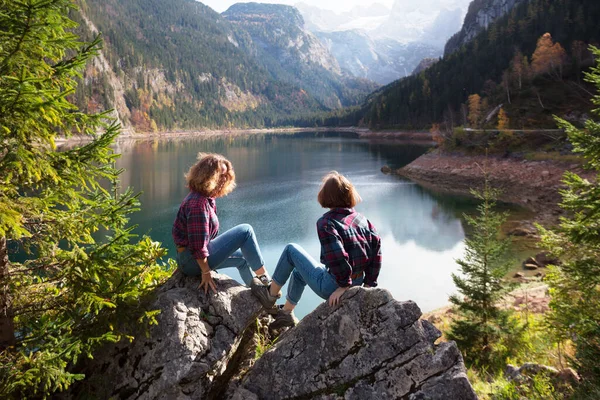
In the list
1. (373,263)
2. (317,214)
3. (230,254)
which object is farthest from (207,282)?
(317,214)

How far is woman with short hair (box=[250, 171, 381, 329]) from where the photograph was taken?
4.02 meters

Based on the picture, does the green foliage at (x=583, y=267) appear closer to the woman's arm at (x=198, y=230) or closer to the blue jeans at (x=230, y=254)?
the blue jeans at (x=230, y=254)

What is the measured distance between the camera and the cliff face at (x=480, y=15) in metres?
124

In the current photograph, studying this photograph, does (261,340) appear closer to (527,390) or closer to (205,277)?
(205,277)

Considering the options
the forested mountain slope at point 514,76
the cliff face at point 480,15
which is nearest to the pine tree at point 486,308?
the forested mountain slope at point 514,76

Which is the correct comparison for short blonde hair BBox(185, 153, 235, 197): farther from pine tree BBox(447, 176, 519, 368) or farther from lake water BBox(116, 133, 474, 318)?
lake water BBox(116, 133, 474, 318)

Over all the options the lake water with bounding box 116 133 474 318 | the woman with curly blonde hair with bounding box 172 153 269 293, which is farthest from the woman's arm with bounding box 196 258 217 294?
the lake water with bounding box 116 133 474 318

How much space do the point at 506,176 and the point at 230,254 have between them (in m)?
39.2

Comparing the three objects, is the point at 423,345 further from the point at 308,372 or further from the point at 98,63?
the point at 98,63

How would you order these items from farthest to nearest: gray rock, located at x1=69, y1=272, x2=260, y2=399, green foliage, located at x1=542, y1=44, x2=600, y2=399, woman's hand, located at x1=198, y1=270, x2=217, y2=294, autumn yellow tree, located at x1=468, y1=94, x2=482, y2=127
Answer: autumn yellow tree, located at x1=468, y1=94, x2=482, y2=127
green foliage, located at x1=542, y1=44, x2=600, y2=399
woman's hand, located at x1=198, y1=270, x2=217, y2=294
gray rock, located at x1=69, y1=272, x2=260, y2=399

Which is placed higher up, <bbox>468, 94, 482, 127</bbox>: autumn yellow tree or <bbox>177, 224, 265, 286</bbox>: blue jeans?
<bbox>468, 94, 482, 127</bbox>: autumn yellow tree

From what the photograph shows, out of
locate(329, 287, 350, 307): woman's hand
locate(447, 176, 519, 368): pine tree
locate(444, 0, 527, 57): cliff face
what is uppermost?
locate(444, 0, 527, 57): cliff face

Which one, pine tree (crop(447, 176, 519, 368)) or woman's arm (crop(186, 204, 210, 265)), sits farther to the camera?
pine tree (crop(447, 176, 519, 368))

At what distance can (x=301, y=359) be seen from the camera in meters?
3.93
